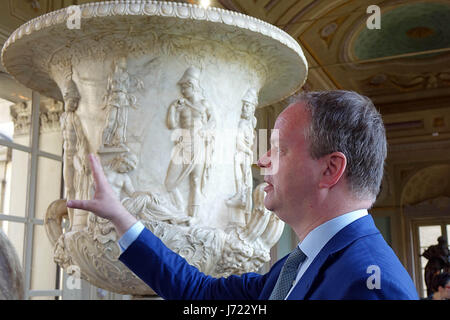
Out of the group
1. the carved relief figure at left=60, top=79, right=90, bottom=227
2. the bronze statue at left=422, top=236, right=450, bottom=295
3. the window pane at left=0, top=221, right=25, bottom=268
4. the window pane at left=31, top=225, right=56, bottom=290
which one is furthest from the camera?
the bronze statue at left=422, top=236, right=450, bottom=295

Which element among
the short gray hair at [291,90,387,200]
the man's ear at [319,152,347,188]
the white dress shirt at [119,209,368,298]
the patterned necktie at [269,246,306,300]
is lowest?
the patterned necktie at [269,246,306,300]

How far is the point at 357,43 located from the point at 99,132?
19.9ft

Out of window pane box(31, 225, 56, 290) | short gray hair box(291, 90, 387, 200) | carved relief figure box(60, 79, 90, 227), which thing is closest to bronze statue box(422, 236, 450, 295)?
window pane box(31, 225, 56, 290)

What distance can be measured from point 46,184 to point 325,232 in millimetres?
3731

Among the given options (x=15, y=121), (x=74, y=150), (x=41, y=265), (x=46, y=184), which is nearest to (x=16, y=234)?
(x=41, y=265)

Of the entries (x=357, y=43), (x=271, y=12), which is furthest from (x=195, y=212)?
(x=357, y=43)

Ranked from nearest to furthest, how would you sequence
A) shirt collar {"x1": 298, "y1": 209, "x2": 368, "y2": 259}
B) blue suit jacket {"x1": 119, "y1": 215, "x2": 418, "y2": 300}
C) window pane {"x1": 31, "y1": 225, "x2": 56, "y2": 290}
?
Answer: blue suit jacket {"x1": 119, "y1": 215, "x2": 418, "y2": 300}
shirt collar {"x1": 298, "y1": 209, "x2": 368, "y2": 259}
window pane {"x1": 31, "y1": 225, "x2": 56, "y2": 290}

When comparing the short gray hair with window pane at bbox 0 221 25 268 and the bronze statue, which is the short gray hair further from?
the bronze statue

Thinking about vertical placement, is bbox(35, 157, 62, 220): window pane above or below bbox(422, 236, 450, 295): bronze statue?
above

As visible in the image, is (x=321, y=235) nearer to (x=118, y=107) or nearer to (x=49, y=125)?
(x=118, y=107)

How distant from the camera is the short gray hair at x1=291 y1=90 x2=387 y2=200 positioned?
140cm

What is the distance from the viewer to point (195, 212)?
2643mm

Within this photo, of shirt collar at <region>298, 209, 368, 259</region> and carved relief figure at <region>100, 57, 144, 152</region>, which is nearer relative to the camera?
shirt collar at <region>298, 209, 368, 259</region>
